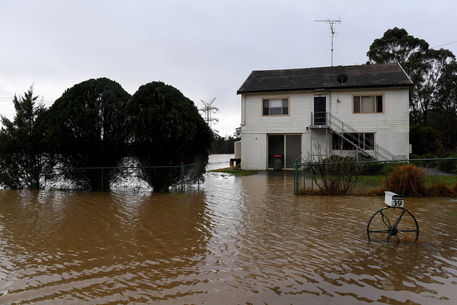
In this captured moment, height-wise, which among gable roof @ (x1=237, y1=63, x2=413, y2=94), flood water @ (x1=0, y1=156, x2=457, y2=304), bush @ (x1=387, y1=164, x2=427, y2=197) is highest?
gable roof @ (x1=237, y1=63, x2=413, y2=94)

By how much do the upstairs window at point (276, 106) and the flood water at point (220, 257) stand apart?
15.3m

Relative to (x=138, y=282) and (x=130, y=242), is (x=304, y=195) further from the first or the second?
(x=138, y=282)

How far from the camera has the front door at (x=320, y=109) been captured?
76.0 ft

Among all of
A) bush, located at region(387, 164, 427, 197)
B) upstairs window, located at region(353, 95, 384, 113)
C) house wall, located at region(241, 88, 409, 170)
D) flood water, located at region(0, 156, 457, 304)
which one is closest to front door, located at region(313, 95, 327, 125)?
house wall, located at region(241, 88, 409, 170)

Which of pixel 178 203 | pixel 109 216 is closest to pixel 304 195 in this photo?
pixel 178 203

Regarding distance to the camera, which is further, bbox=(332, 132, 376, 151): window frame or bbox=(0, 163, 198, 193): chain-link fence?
bbox=(332, 132, 376, 151): window frame

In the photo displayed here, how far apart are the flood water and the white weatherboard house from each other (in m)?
14.1

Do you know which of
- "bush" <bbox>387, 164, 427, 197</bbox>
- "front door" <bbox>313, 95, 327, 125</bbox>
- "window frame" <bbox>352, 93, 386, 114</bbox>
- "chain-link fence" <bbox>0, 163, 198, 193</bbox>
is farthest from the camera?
"front door" <bbox>313, 95, 327, 125</bbox>

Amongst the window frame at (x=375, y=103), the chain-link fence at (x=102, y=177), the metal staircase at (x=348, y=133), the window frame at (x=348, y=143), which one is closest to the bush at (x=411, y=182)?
the chain-link fence at (x=102, y=177)

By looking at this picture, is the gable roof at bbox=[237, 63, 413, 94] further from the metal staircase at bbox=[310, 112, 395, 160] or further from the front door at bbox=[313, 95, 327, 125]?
the metal staircase at bbox=[310, 112, 395, 160]

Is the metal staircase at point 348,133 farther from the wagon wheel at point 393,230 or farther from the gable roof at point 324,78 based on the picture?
the wagon wheel at point 393,230

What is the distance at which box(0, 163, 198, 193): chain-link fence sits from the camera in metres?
12.1

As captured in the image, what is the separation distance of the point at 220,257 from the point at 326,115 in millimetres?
19706

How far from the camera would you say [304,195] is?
11.5m
